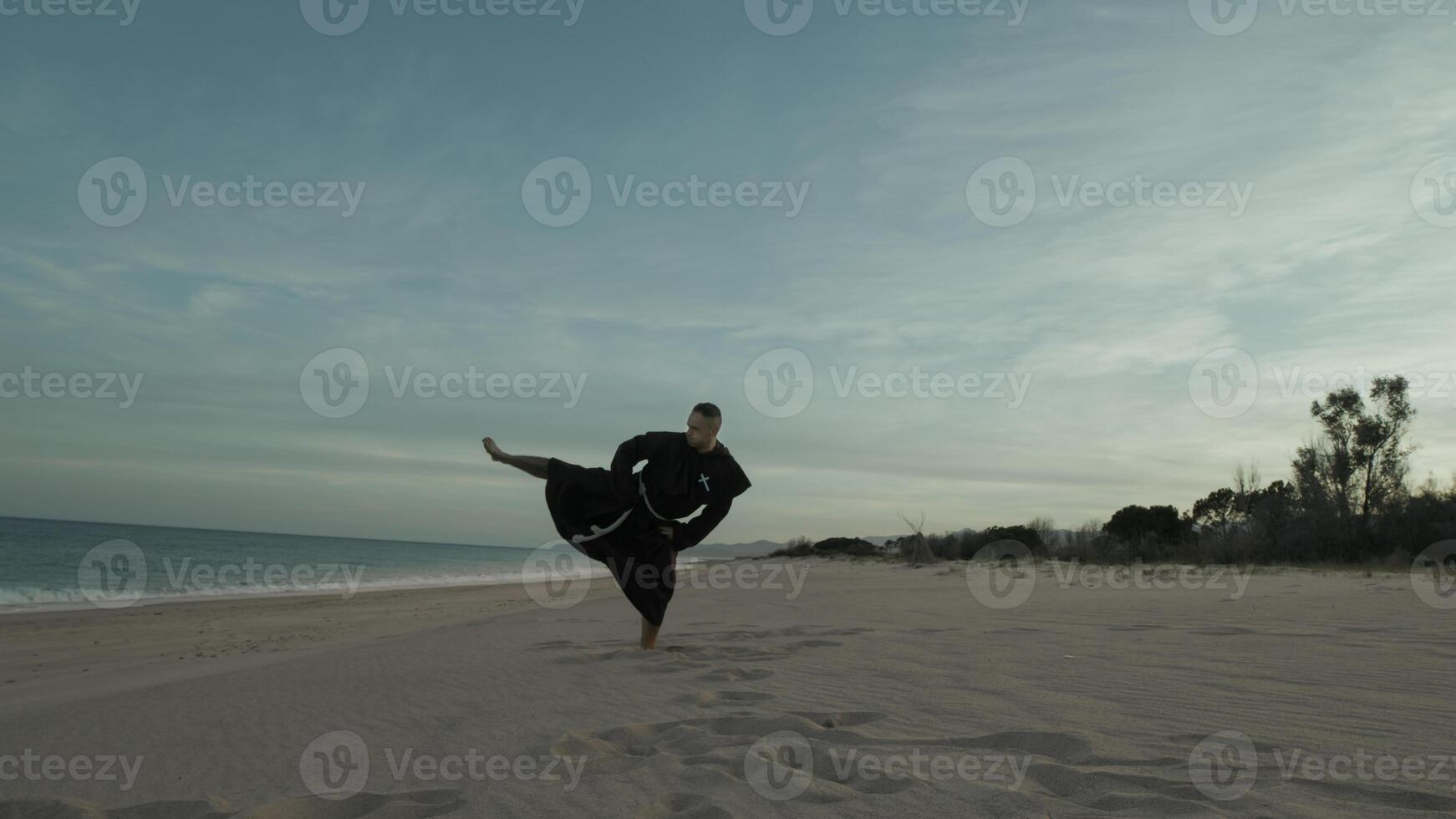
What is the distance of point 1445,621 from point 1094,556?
15.1 meters

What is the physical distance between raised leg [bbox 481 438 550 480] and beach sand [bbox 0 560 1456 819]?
148 cm

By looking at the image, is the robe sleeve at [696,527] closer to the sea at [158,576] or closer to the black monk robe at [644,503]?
the black monk robe at [644,503]

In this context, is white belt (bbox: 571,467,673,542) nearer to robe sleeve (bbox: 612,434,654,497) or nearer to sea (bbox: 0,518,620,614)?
robe sleeve (bbox: 612,434,654,497)

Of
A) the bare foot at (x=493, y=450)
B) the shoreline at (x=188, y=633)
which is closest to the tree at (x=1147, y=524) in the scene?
the shoreline at (x=188, y=633)

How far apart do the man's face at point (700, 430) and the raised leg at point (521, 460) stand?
1.26 m

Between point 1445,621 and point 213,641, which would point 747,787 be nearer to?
point 1445,621

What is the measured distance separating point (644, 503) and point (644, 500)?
0.03m

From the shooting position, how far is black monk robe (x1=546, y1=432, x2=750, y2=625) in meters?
6.76

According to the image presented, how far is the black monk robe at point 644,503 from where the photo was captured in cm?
676

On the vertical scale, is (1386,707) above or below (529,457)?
below

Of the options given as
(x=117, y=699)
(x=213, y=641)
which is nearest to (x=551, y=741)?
(x=117, y=699)

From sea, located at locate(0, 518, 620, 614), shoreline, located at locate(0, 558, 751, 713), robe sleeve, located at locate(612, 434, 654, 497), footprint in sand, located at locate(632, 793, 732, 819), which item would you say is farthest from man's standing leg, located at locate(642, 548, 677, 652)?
sea, located at locate(0, 518, 620, 614)

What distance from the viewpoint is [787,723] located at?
155 inches

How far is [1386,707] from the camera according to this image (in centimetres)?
391
